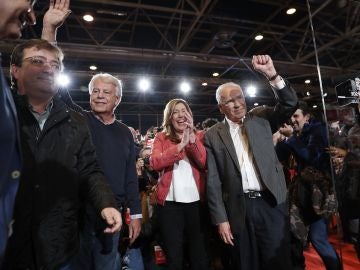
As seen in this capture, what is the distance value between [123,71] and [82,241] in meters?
8.95

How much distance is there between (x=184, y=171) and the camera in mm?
2621

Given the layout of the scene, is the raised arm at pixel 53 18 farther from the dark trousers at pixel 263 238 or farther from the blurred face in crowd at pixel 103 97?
the dark trousers at pixel 263 238

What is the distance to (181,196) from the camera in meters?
2.52

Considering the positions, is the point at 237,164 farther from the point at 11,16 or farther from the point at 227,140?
the point at 11,16

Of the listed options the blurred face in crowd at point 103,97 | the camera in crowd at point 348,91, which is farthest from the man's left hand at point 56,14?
the camera in crowd at point 348,91

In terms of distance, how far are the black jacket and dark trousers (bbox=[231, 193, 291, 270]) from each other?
1333 mm

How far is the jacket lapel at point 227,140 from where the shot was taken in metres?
2.37

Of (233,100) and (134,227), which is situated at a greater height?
(233,100)

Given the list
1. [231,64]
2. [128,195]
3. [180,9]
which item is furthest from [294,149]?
[231,64]

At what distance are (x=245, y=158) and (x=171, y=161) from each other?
2.12 feet

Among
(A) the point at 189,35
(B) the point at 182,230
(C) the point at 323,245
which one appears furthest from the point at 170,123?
(A) the point at 189,35

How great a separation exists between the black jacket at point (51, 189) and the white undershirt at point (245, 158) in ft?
4.16

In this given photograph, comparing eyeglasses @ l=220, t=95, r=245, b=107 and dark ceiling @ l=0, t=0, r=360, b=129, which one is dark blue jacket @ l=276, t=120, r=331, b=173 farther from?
dark ceiling @ l=0, t=0, r=360, b=129

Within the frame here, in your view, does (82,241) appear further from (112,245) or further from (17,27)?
(17,27)
